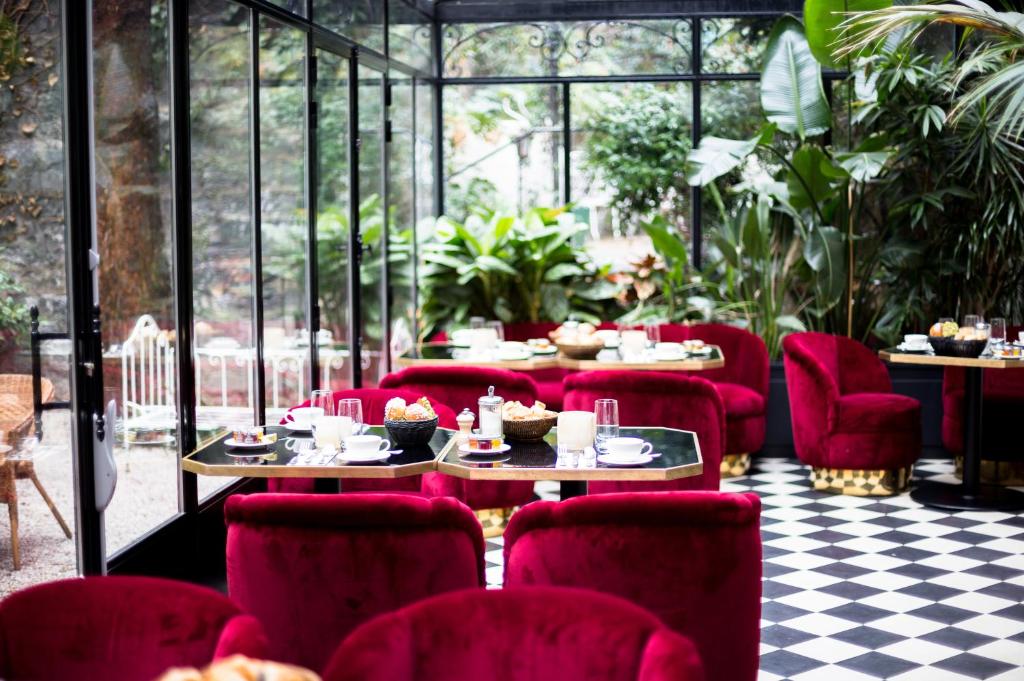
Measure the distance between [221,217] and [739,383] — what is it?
11.7 ft

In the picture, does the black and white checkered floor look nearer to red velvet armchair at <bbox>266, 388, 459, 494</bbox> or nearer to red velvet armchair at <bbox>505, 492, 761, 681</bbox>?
red velvet armchair at <bbox>266, 388, 459, 494</bbox>

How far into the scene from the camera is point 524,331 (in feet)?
25.5

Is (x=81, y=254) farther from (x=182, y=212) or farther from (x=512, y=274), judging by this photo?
(x=512, y=274)

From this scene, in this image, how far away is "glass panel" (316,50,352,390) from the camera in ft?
21.1

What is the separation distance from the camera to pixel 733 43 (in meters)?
8.62

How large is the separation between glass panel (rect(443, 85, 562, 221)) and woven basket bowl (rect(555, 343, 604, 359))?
3.12m

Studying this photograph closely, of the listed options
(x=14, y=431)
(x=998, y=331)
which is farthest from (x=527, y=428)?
(x=998, y=331)

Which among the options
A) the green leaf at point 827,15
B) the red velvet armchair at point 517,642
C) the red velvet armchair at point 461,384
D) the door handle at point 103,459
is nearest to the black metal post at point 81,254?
the door handle at point 103,459

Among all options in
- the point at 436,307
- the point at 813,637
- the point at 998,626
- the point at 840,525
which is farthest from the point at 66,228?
the point at 436,307


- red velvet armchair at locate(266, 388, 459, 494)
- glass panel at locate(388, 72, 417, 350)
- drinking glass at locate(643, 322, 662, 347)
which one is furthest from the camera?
glass panel at locate(388, 72, 417, 350)

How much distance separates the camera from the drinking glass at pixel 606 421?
3.56 m

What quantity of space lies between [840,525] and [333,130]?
348 cm

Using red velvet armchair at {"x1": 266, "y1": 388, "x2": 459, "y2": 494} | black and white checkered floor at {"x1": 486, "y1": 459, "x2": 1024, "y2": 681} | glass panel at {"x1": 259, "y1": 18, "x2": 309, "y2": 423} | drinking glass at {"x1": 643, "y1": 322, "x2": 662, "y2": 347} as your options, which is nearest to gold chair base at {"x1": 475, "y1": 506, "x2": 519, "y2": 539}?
black and white checkered floor at {"x1": 486, "y1": 459, "x2": 1024, "y2": 681}

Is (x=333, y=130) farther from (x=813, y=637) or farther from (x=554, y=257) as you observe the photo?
(x=813, y=637)
